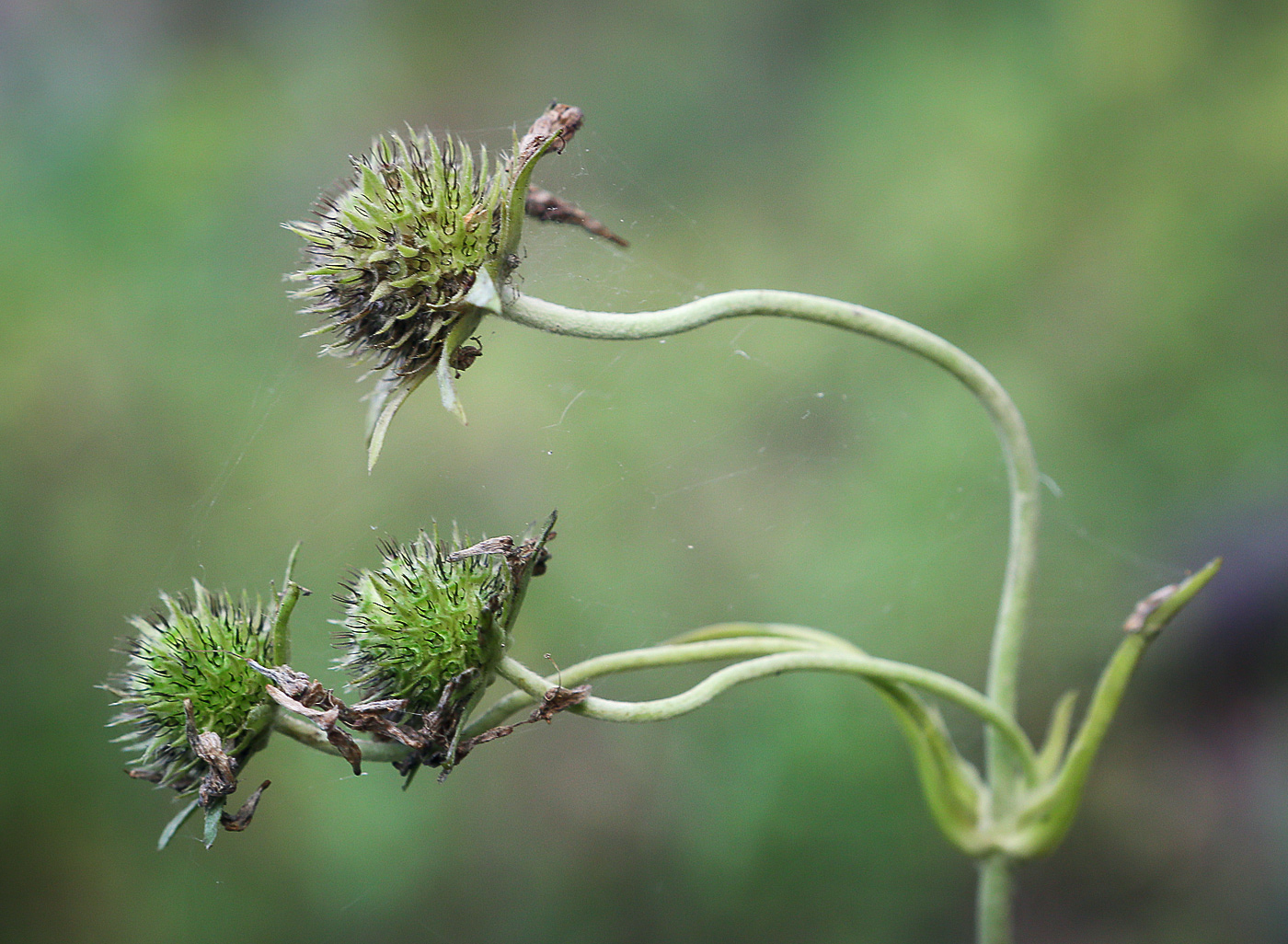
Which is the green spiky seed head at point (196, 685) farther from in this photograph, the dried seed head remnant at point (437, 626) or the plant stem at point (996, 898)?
the plant stem at point (996, 898)

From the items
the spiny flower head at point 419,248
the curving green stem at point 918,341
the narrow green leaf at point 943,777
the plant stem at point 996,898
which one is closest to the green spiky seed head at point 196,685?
the spiny flower head at point 419,248

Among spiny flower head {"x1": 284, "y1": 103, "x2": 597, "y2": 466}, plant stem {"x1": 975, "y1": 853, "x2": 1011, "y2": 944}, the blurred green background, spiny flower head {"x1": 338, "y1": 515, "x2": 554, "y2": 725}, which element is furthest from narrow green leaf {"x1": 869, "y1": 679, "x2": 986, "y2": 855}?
the blurred green background

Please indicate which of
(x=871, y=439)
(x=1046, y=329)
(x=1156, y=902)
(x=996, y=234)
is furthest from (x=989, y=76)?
(x=1156, y=902)

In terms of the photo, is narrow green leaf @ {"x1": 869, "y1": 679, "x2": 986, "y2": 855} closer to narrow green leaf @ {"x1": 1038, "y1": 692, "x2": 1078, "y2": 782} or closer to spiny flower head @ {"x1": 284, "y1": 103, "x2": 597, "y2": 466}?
narrow green leaf @ {"x1": 1038, "y1": 692, "x2": 1078, "y2": 782}

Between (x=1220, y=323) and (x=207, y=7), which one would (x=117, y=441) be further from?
(x=1220, y=323)

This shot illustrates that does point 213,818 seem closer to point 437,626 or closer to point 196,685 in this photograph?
point 196,685

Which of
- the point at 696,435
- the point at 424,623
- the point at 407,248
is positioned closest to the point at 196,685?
the point at 424,623
